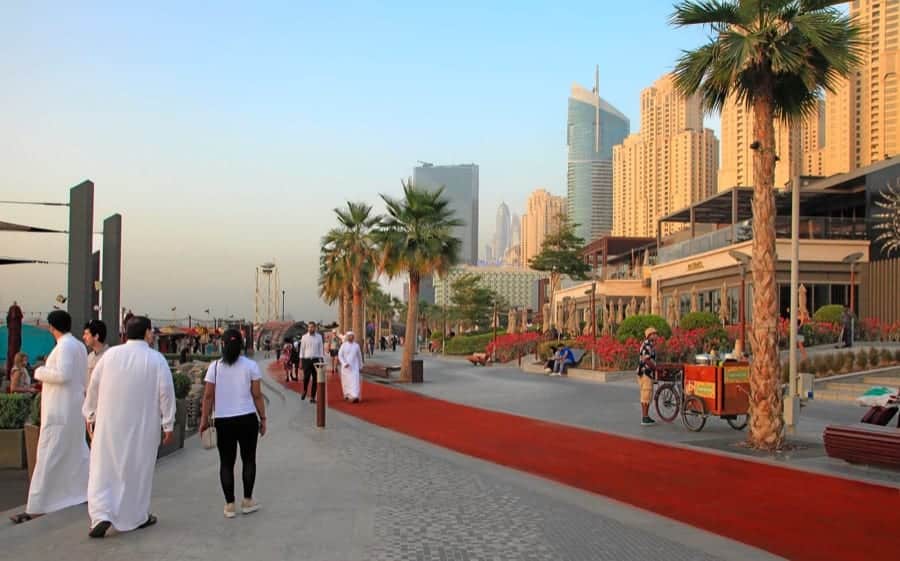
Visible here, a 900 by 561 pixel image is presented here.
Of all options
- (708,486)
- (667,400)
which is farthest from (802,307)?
(708,486)

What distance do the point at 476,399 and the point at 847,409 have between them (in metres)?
8.41

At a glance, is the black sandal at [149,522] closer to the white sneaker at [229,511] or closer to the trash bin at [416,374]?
the white sneaker at [229,511]

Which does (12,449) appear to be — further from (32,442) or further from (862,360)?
(862,360)

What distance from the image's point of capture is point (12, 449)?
33.3 feet

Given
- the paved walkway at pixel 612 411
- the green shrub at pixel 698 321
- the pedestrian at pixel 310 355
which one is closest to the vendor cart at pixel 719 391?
the paved walkway at pixel 612 411

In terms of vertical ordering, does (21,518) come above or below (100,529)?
below

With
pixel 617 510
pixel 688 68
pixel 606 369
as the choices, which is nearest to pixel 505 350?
pixel 606 369

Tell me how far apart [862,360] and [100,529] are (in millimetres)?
20856

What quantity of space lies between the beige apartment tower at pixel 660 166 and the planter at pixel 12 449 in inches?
3532

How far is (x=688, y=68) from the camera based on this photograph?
12.1 m

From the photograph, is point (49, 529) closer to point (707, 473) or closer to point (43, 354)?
point (707, 473)

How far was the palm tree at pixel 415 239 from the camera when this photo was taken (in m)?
25.1

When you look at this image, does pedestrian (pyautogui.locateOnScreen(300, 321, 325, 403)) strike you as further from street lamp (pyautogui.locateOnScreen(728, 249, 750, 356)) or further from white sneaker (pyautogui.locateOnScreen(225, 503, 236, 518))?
white sneaker (pyautogui.locateOnScreen(225, 503, 236, 518))

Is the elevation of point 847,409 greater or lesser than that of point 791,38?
lesser
